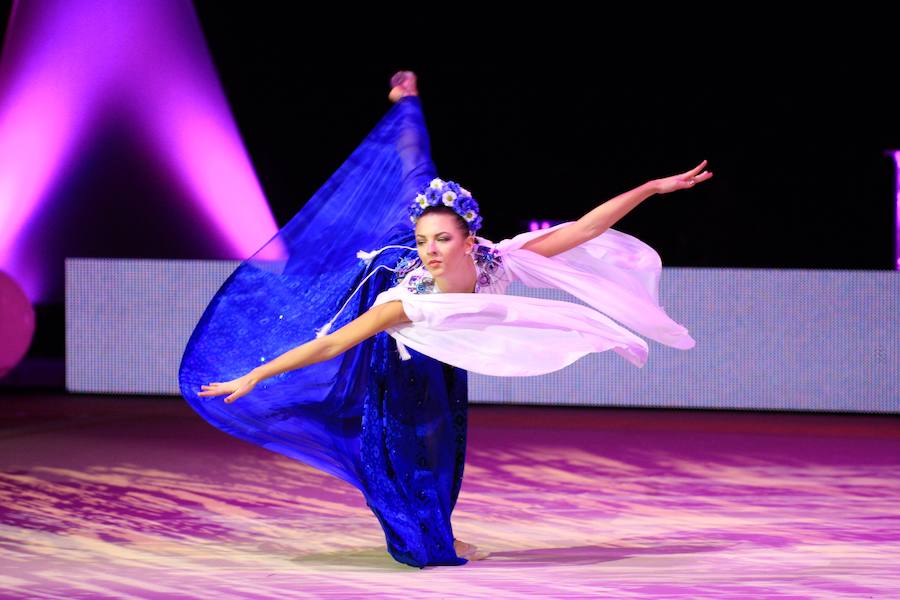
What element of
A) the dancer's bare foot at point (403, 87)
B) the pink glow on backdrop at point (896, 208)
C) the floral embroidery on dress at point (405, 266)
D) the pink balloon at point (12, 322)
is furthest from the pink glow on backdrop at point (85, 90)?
the floral embroidery on dress at point (405, 266)

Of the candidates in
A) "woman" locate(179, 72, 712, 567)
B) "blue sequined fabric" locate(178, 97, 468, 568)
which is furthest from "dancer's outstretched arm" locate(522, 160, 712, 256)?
"blue sequined fabric" locate(178, 97, 468, 568)

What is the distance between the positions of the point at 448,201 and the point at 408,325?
375mm

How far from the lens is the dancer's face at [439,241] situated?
3652 millimetres

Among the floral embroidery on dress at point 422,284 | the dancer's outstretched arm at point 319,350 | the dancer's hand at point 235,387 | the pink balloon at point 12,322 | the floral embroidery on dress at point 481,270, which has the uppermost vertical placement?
the pink balloon at point 12,322

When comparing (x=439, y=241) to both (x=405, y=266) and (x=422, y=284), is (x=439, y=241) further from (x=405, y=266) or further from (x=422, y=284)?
(x=405, y=266)

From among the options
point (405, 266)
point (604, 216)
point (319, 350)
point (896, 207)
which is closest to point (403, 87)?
point (405, 266)

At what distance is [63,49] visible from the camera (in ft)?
28.3

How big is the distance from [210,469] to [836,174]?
5783 mm

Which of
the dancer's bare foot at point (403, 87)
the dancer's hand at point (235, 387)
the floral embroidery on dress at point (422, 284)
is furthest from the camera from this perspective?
the dancer's bare foot at point (403, 87)

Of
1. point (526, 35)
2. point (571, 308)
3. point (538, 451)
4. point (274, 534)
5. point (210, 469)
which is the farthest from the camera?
point (526, 35)

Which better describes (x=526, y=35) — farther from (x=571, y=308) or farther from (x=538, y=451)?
(x=571, y=308)

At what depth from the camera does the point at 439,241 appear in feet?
12.0

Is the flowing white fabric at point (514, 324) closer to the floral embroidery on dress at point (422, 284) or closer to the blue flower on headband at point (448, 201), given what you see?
the floral embroidery on dress at point (422, 284)

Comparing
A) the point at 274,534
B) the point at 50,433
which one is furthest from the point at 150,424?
the point at 274,534
